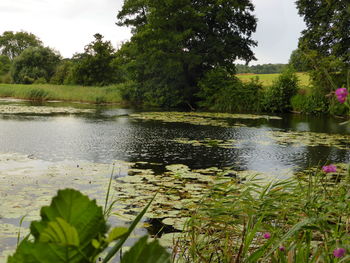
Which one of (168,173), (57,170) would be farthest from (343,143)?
(57,170)

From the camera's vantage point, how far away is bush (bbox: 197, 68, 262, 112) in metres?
21.0

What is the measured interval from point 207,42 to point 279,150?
1628 centimetres

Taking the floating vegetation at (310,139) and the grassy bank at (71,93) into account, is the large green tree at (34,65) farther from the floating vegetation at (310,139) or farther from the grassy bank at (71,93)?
the floating vegetation at (310,139)

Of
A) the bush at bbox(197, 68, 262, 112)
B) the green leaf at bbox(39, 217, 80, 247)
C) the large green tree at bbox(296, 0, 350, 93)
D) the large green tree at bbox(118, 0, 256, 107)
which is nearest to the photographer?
the green leaf at bbox(39, 217, 80, 247)

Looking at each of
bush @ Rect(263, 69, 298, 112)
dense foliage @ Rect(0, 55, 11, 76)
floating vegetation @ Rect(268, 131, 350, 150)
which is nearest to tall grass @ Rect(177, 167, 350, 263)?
floating vegetation @ Rect(268, 131, 350, 150)

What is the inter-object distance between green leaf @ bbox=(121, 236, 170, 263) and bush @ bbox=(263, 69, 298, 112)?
20001mm

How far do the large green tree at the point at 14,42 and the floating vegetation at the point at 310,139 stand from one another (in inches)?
2677

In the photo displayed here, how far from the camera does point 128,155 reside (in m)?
7.45

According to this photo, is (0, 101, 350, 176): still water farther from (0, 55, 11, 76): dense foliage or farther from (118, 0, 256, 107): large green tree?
(0, 55, 11, 76): dense foliage

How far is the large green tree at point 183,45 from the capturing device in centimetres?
2231

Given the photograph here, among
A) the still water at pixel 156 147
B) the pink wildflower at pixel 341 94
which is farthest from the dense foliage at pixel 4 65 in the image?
the pink wildflower at pixel 341 94

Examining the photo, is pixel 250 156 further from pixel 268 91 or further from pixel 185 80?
pixel 185 80

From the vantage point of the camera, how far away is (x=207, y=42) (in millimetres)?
23516

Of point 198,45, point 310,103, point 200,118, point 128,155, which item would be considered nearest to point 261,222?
point 128,155
